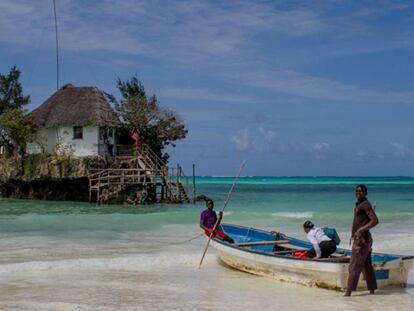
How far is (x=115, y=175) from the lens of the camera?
33.9m

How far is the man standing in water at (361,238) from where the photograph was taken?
31.0ft

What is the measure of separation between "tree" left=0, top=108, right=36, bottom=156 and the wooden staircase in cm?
532

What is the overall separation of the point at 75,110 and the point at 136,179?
6.24 meters

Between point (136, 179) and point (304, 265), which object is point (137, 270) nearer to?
point (304, 265)

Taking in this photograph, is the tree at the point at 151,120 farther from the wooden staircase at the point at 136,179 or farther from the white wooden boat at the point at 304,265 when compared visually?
the white wooden boat at the point at 304,265

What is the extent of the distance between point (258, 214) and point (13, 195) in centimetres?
1853

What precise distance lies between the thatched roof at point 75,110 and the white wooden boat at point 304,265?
22775 mm

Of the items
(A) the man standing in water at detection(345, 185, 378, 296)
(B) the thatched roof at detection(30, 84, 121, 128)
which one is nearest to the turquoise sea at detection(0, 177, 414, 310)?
(A) the man standing in water at detection(345, 185, 378, 296)

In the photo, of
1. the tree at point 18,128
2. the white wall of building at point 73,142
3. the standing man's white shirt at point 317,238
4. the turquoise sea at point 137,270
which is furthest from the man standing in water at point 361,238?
the tree at point 18,128

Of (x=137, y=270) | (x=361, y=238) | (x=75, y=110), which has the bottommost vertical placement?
(x=137, y=270)

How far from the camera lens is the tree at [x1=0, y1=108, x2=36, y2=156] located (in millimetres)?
35781

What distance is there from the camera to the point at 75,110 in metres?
36.0

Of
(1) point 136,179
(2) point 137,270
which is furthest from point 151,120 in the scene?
(2) point 137,270

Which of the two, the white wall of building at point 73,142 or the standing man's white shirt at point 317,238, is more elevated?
the white wall of building at point 73,142
